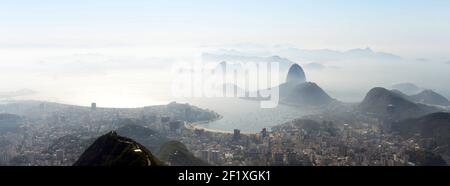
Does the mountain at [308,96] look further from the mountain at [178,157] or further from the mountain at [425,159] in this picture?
the mountain at [178,157]

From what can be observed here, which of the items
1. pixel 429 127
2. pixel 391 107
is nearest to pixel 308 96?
pixel 391 107

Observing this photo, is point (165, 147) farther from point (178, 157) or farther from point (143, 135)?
point (143, 135)

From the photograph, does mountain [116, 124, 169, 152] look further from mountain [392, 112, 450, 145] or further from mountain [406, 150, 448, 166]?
mountain [392, 112, 450, 145]

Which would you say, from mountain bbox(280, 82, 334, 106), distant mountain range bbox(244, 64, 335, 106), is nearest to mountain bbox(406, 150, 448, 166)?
distant mountain range bbox(244, 64, 335, 106)

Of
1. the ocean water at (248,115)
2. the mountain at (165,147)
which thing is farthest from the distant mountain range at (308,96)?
the mountain at (165,147)
